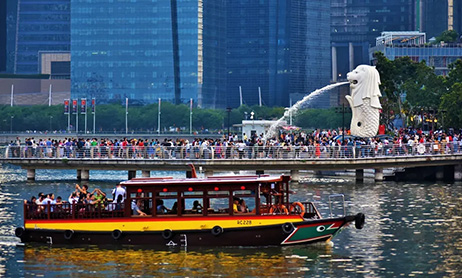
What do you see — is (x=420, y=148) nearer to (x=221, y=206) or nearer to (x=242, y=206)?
(x=221, y=206)

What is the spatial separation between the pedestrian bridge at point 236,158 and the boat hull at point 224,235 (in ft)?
110

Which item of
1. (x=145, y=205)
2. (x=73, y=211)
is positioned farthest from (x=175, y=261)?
(x=73, y=211)

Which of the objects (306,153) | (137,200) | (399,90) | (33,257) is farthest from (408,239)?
(399,90)

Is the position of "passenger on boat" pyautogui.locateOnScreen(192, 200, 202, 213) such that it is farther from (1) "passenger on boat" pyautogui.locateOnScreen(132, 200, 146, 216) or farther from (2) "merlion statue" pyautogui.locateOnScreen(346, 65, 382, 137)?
(2) "merlion statue" pyautogui.locateOnScreen(346, 65, 382, 137)

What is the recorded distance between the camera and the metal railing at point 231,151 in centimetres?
8150

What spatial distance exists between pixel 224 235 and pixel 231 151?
34769 millimetres

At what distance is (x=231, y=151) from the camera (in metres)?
81.2

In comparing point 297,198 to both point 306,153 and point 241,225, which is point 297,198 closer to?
point 306,153

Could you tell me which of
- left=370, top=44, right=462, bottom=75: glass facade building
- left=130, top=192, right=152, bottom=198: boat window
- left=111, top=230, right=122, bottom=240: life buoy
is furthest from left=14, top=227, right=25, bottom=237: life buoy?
left=370, top=44, right=462, bottom=75: glass facade building

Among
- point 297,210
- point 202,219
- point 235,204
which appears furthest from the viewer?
point 297,210

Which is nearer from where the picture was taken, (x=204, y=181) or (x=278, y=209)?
(x=204, y=181)

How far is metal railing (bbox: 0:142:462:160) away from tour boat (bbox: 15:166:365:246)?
33438 mm

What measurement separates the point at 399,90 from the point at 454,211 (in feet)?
205

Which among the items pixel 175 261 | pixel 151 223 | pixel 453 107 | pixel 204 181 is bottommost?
pixel 175 261
